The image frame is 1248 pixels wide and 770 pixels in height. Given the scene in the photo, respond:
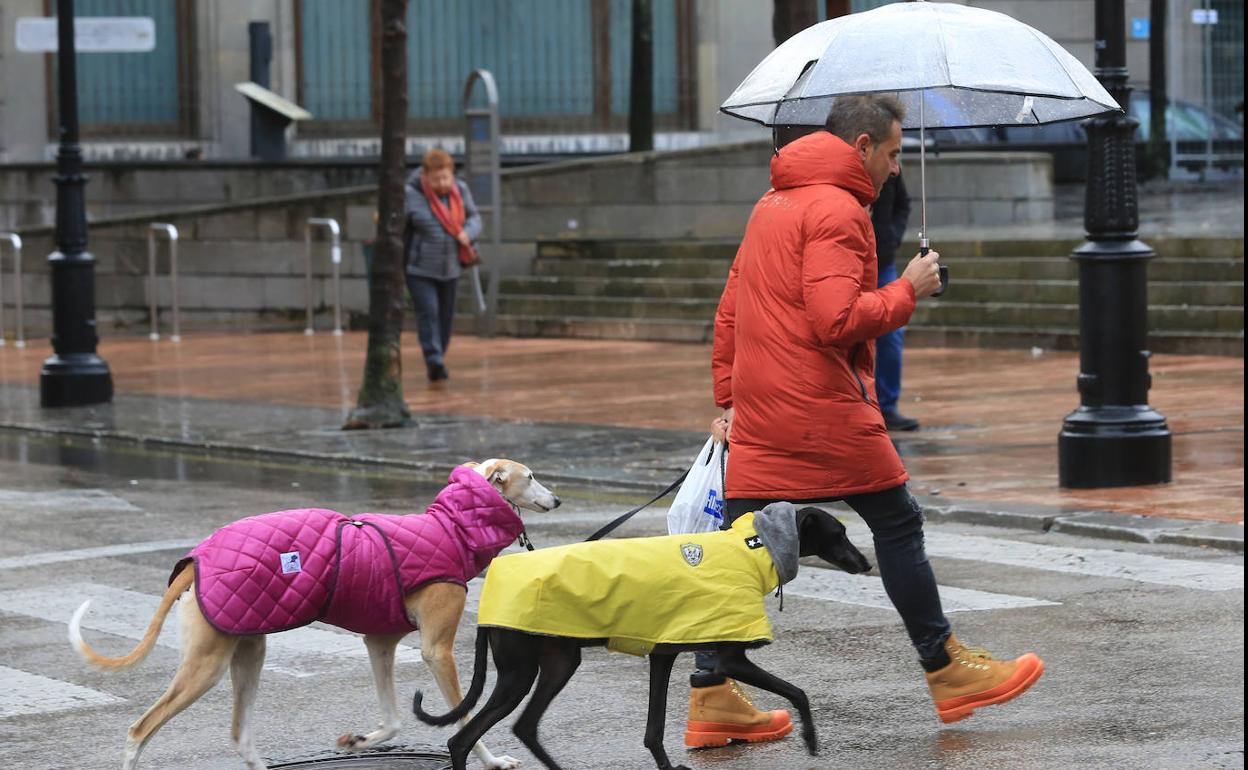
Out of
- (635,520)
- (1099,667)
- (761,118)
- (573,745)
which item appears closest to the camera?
(573,745)

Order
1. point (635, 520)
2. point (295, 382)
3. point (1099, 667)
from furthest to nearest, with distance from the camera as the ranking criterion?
point (295, 382)
point (635, 520)
point (1099, 667)

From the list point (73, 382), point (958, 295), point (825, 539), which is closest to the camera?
point (825, 539)

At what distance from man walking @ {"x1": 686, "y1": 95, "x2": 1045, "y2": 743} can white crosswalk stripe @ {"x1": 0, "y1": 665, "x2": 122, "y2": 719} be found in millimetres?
2146

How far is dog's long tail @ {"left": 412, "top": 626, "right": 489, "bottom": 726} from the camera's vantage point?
5434mm

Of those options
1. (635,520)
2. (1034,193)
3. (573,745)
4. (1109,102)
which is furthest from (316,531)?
(1034,193)

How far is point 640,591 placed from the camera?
545cm

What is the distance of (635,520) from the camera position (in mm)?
10633

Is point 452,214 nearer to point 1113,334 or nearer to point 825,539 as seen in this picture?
point 1113,334

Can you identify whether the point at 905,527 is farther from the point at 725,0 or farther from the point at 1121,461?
the point at 725,0

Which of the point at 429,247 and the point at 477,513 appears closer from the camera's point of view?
the point at 477,513

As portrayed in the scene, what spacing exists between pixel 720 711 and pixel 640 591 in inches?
36.2

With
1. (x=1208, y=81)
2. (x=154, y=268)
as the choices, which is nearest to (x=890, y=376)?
Result: (x=154, y=268)

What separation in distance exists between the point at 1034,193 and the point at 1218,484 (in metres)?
13.1

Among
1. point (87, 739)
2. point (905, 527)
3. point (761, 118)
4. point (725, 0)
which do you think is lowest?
point (87, 739)
